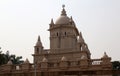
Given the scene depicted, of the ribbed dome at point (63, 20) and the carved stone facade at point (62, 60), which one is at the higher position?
the ribbed dome at point (63, 20)

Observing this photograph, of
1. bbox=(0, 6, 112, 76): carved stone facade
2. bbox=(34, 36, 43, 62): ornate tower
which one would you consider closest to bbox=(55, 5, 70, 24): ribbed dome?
bbox=(0, 6, 112, 76): carved stone facade

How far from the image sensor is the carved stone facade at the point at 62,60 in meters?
25.4

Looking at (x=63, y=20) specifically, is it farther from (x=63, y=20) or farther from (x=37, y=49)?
(x=37, y=49)

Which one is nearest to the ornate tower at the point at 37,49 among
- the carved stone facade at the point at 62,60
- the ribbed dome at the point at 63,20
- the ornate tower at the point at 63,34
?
the carved stone facade at the point at 62,60

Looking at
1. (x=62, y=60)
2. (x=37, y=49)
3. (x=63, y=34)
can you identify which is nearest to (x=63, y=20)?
(x=63, y=34)

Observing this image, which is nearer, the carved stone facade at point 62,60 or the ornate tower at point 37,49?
the carved stone facade at point 62,60

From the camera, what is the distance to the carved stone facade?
2544 cm

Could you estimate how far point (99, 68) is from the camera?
2478 cm

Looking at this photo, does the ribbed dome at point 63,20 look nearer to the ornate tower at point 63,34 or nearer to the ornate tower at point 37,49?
the ornate tower at point 63,34

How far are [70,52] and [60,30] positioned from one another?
5.86 m

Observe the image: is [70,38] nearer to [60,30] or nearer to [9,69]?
[60,30]

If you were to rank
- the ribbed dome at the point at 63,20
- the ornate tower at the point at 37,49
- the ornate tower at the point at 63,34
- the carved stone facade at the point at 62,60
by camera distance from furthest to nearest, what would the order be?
the ribbed dome at the point at 63,20, the ornate tower at the point at 63,34, the ornate tower at the point at 37,49, the carved stone facade at the point at 62,60

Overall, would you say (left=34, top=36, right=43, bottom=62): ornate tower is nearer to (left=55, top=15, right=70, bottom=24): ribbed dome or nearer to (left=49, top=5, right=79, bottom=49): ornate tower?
(left=49, top=5, right=79, bottom=49): ornate tower

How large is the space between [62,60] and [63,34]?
13.3 metres
